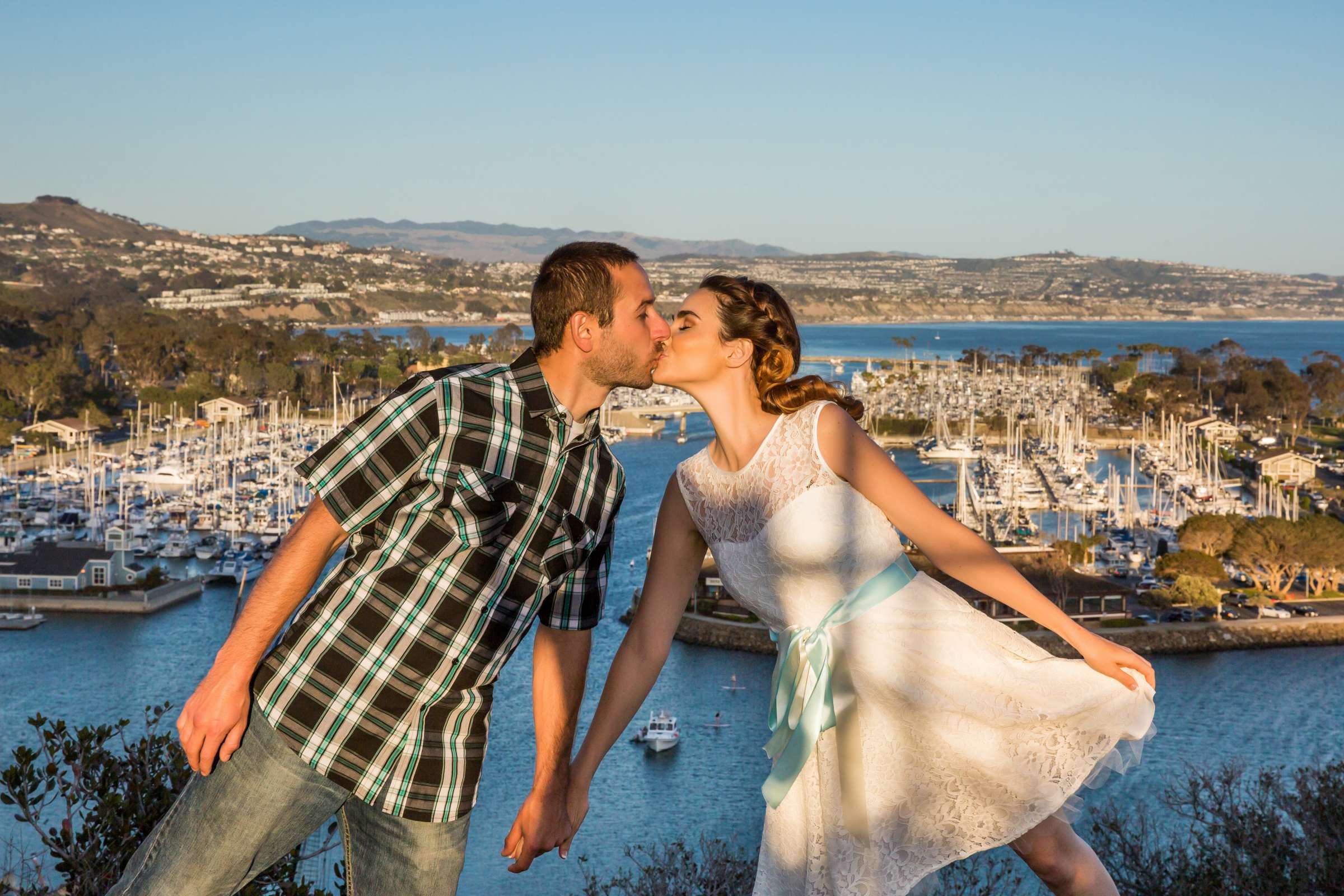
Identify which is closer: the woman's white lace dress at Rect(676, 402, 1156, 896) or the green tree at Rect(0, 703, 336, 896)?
the woman's white lace dress at Rect(676, 402, 1156, 896)

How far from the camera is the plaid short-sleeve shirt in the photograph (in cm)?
138

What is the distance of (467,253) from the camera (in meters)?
182

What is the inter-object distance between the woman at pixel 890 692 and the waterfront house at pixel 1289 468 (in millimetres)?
33223

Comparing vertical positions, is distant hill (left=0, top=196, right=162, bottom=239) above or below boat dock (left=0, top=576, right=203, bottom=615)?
above

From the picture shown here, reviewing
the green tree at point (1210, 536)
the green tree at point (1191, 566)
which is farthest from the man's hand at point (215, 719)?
the green tree at point (1210, 536)

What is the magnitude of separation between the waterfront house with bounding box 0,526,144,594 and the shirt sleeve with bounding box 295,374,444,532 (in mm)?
23380

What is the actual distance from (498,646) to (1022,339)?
372 feet

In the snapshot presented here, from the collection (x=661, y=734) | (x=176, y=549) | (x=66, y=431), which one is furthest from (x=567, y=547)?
(x=66, y=431)

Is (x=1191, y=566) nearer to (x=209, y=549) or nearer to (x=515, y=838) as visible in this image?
(x=209, y=549)

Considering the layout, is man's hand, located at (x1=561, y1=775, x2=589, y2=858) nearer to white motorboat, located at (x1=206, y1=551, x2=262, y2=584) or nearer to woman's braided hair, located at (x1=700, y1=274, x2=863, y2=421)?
woman's braided hair, located at (x1=700, y1=274, x2=863, y2=421)

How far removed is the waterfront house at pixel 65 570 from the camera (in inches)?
885

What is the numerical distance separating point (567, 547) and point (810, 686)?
371 millimetres

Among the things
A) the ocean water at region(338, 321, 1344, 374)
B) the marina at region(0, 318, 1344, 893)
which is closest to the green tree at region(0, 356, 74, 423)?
the marina at region(0, 318, 1344, 893)

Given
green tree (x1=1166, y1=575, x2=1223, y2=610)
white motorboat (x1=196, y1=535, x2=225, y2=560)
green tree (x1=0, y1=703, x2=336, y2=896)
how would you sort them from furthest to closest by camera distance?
1. white motorboat (x1=196, y1=535, x2=225, y2=560)
2. green tree (x1=1166, y1=575, x2=1223, y2=610)
3. green tree (x1=0, y1=703, x2=336, y2=896)
